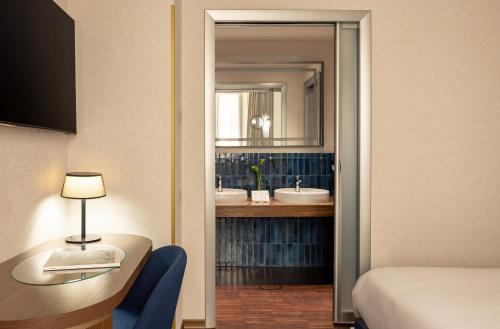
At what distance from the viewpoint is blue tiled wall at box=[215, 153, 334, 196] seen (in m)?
4.15

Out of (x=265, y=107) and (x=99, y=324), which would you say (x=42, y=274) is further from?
(x=265, y=107)

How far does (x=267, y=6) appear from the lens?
274 centimetres

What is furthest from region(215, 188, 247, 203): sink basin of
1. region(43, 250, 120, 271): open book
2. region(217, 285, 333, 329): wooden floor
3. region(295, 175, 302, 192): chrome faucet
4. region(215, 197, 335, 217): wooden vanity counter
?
region(43, 250, 120, 271): open book

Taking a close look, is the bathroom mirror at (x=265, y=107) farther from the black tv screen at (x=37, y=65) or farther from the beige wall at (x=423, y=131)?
the black tv screen at (x=37, y=65)

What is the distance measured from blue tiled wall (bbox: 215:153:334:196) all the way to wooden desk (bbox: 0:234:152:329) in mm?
2584

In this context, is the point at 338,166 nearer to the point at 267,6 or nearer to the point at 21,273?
the point at 267,6

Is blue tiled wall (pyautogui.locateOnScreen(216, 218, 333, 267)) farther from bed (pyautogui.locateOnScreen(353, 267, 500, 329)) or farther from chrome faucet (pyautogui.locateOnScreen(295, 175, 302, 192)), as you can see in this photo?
bed (pyautogui.locateOnScreen(353, 267, 500, 329))

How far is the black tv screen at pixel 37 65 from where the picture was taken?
1508mm

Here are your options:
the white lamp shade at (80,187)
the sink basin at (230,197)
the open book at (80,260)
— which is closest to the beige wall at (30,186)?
the white lamp shade at (80,187)

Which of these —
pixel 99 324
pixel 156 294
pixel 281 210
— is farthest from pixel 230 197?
pixel 99 324

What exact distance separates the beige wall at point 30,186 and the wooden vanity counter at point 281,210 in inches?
63.3

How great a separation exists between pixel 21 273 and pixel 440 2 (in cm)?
288

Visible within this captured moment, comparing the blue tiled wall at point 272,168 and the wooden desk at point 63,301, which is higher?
the blue tiled wall at point 272,168

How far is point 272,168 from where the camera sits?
4168 millimetres
